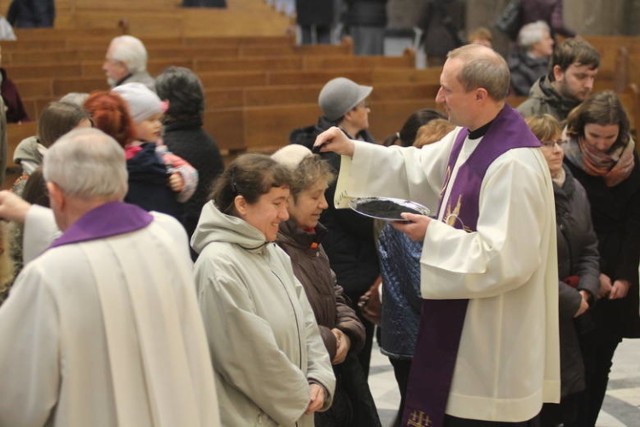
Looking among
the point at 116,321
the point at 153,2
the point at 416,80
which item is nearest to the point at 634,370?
the point at 116,321

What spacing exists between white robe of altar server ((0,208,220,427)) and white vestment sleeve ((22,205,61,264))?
0.37 meters

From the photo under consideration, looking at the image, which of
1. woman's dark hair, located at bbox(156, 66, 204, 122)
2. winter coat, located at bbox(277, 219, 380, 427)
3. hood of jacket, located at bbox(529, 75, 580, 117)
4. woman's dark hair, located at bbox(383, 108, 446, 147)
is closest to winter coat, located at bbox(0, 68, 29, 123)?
woman's dark hair, located at bbox(156, 66, 204, 122)

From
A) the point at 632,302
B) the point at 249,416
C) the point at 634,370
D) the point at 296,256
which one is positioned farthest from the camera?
the point at 634,370

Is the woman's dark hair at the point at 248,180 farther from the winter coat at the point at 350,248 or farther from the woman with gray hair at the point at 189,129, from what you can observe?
the woman with gray hair at the point at 189,129

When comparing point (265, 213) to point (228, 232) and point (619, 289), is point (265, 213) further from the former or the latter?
point (619, 289)

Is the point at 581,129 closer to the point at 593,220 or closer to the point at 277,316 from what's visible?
the point at 593,220

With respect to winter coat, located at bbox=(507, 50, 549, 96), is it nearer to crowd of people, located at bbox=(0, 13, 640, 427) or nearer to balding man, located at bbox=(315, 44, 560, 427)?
crowd of people, located at bbox=(0, 13, 640, 427)

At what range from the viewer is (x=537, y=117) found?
4.70m

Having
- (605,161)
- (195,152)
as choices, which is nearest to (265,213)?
(195,152)

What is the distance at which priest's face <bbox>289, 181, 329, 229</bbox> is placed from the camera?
3.91 metres

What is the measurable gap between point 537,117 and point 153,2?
1215cm

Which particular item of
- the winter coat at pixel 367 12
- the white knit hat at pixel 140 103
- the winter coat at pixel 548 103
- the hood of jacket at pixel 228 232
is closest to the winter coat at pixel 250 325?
the hood of jacket at pixel 228 232

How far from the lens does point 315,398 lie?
352cm

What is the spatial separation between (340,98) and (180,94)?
30.3 inches
